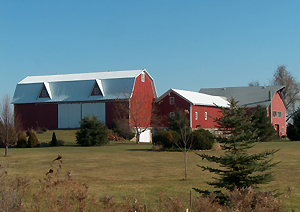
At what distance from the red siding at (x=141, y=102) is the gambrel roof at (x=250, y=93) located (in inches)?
585

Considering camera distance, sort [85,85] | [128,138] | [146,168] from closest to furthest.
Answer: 1. [146,168]
2. [128,138]
3. [85,85]

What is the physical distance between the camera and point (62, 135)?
4350cm

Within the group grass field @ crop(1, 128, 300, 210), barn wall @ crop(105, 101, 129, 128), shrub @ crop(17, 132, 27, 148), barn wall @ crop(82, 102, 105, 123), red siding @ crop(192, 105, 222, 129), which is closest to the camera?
grass field @ crop(1, 128, 300, 210)

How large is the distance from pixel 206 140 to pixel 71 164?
1267cm

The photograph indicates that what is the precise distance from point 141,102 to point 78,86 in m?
9.66

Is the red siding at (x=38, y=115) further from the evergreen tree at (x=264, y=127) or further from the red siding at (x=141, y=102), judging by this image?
the evergreen tree at (x=264, y=127)

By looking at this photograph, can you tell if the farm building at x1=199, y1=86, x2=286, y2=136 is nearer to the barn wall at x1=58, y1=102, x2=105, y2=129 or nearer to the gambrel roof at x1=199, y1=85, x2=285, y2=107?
the gambrel roof at x1=199, y1=85, x2=285, y2=107

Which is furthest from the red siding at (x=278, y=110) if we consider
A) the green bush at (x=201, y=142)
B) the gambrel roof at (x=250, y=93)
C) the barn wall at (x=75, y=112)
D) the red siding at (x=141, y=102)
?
the green bush at (x=201, y=142)

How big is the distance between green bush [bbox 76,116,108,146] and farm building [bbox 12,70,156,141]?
1128 cm

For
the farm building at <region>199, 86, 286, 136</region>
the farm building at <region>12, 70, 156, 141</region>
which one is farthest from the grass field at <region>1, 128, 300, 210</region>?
the farm building at <region>199, 86, 286, 136</region>

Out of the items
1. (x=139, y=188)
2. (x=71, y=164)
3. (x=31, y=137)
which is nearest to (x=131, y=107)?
(x=31, y=137)

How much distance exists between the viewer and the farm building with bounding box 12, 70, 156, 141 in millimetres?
47803

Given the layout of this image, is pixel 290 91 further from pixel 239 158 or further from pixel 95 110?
pixel 239 158

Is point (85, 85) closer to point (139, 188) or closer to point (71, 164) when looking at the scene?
point (71, 164)
